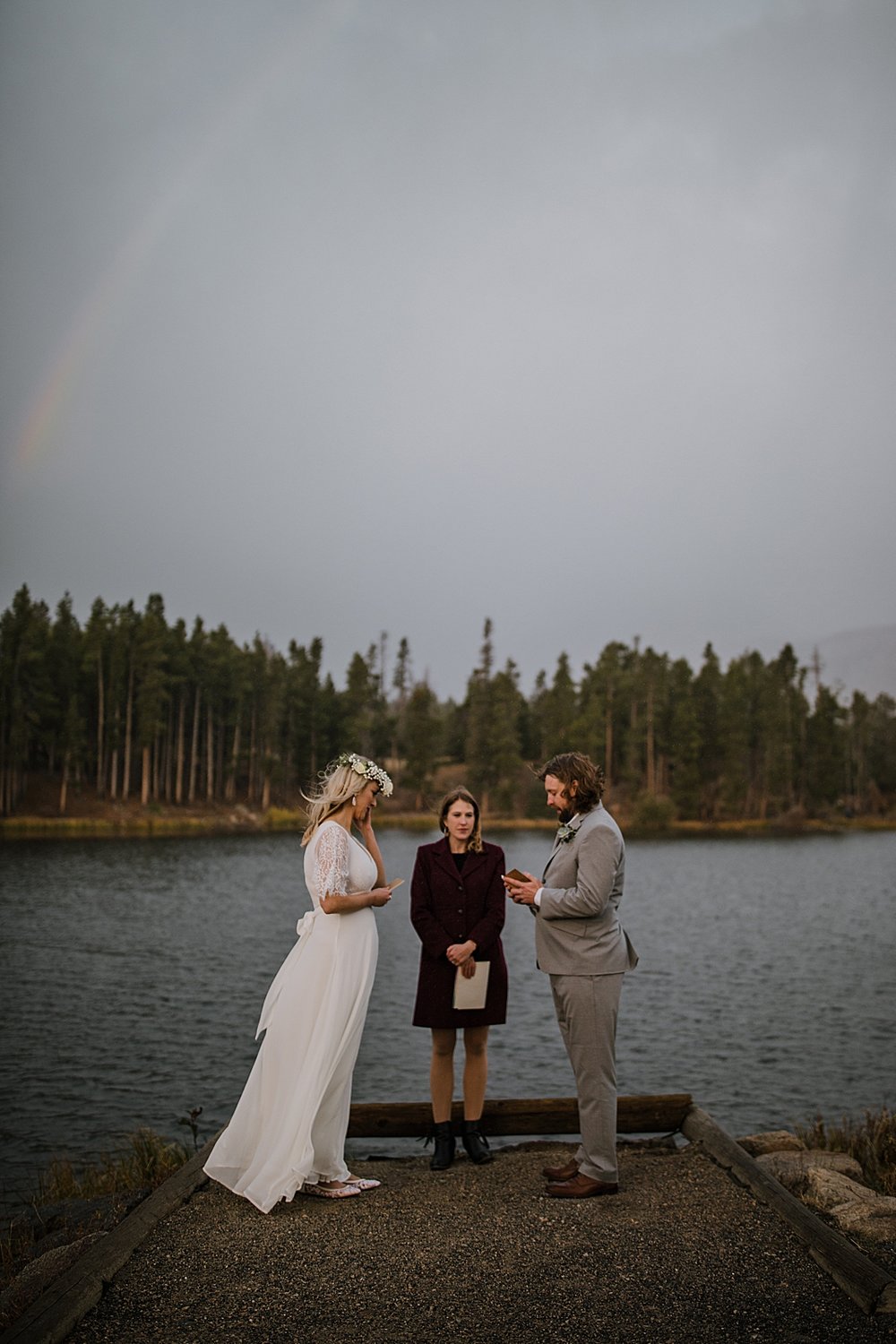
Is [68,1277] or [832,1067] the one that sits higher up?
[68,1277]

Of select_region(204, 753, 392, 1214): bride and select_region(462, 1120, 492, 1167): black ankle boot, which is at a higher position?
select_region(204, 753, 392, 1214): bride

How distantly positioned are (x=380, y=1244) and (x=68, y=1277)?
1573 millimetres

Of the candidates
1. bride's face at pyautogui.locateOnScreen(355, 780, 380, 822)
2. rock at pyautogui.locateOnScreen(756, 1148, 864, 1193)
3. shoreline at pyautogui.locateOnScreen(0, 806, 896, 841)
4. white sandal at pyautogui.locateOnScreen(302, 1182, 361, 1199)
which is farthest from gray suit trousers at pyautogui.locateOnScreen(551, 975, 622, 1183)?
shoreline at pyautogui.locateOnScreen(0, 806, 896, 841)

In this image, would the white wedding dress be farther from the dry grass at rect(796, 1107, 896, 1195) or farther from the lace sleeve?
the dry grass at rect(796, 1107, 896, 1195)

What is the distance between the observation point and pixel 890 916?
1329 inches

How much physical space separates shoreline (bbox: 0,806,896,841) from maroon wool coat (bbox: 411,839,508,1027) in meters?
52.6

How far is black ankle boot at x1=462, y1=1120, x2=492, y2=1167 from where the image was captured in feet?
23.7

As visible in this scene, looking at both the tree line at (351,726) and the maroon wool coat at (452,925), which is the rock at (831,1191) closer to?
the maroon wool coat at (452,925)

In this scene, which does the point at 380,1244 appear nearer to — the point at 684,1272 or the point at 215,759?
the point at 684,1272

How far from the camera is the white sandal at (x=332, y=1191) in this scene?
21.0ft

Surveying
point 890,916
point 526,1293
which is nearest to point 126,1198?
point 526,1293

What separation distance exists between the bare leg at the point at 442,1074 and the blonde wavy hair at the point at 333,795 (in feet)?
5.48

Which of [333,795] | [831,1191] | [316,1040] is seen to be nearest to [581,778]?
[333,795]

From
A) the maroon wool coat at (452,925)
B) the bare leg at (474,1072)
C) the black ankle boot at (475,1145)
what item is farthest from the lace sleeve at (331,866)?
the black ankle boot at (475,1145)
